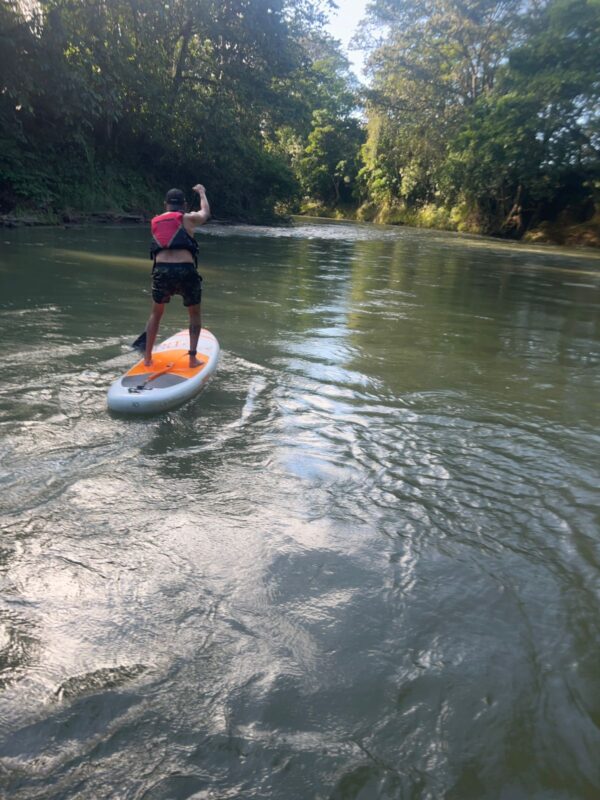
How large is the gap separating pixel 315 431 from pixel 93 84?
1845cm

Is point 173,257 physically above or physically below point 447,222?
above

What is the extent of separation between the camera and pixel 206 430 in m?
4.30

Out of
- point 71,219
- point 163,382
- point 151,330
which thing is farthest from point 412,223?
point 163,382

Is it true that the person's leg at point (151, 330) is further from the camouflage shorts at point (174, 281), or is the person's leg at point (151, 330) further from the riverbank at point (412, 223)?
the riverbank at point (412, 223)

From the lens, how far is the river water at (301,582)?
184cm

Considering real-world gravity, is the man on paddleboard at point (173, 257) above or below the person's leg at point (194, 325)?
above

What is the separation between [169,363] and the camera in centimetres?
519

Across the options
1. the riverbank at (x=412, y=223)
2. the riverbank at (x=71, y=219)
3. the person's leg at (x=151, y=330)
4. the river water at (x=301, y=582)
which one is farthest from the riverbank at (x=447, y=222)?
the person's leg at (x=151, y=330)

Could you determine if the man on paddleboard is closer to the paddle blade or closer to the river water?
the paddle blade

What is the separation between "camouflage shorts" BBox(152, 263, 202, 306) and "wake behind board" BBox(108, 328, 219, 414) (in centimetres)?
49

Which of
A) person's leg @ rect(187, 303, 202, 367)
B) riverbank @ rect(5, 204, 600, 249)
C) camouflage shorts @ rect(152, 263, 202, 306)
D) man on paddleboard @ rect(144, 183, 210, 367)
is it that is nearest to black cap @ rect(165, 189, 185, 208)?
man on paddleboard @ rect(144, 183, 210, 367)

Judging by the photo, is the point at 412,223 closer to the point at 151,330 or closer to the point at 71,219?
the point at 71,219

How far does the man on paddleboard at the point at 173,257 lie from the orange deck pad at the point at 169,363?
0.19 feet

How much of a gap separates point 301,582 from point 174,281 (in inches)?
129
